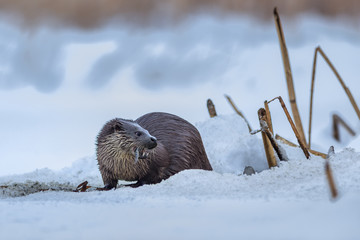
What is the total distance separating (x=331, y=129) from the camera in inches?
234

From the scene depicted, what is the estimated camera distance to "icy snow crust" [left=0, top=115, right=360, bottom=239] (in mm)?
1415

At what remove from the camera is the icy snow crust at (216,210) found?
1415mm

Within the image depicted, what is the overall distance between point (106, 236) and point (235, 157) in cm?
247

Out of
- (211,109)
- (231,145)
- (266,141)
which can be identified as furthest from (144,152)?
(211,109)

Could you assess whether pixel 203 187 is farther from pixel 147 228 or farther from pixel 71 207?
pixel 147 228

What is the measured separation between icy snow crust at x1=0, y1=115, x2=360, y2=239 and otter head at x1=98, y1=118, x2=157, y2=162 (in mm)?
460

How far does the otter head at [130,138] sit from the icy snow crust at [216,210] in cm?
46

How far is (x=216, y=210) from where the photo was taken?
1720 mm

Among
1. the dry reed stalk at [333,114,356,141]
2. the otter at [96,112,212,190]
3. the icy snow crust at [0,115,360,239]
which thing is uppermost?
the dry reed stalk at [333,114,356,141]

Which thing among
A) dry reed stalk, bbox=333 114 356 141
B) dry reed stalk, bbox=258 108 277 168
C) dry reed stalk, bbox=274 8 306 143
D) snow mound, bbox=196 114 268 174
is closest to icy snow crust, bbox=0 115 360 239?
dry reed stalk, bbox=258 108 277 168

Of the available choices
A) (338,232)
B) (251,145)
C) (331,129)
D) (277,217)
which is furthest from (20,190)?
(331,129)

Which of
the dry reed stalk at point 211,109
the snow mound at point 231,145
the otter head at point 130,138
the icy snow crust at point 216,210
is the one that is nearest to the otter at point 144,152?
the otter head at point 130,138

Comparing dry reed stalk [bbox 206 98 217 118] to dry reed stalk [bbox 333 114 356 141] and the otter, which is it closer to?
the otter

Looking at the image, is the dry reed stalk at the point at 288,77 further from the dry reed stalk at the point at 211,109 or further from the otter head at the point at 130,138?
the otter head at the point at 130,138
